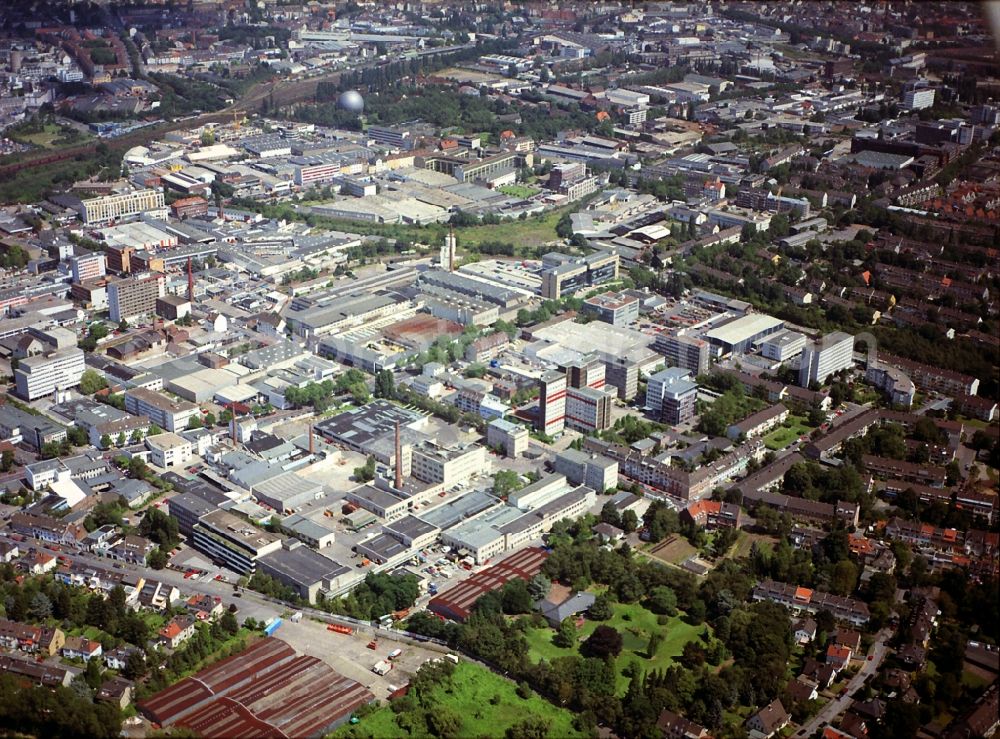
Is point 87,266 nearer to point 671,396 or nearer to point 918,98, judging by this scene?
point 671,396

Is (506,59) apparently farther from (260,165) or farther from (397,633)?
(397,633)

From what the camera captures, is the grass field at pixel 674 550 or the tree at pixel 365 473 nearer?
the grass field at pixel 674 550

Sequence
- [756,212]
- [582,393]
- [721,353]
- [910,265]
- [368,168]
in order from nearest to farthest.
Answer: [582,393]
[721,353]
[910,265]
[756,212]
[368,168]

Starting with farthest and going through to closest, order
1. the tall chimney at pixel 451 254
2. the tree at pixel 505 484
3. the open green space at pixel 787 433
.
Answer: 1. the tall chimney at pixel 451 254
2. the open green space at pixel 787 433
3. the tree at pixel 505 484

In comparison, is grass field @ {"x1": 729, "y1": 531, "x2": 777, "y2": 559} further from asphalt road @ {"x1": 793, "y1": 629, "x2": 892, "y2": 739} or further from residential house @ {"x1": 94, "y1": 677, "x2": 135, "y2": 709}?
residential house @ {"x1": 94, "y1": 677, "x2": 135, "y2": 709}

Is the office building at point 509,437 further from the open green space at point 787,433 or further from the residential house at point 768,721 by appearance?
the residential house at point 768,721

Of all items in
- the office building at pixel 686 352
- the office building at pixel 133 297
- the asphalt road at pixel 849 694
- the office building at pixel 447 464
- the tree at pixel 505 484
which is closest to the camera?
the asphalt road at pixel 849 694

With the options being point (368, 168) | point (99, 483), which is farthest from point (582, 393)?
point (368, 168)

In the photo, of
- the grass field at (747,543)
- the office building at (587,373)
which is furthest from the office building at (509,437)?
the grass field at (747,543)
